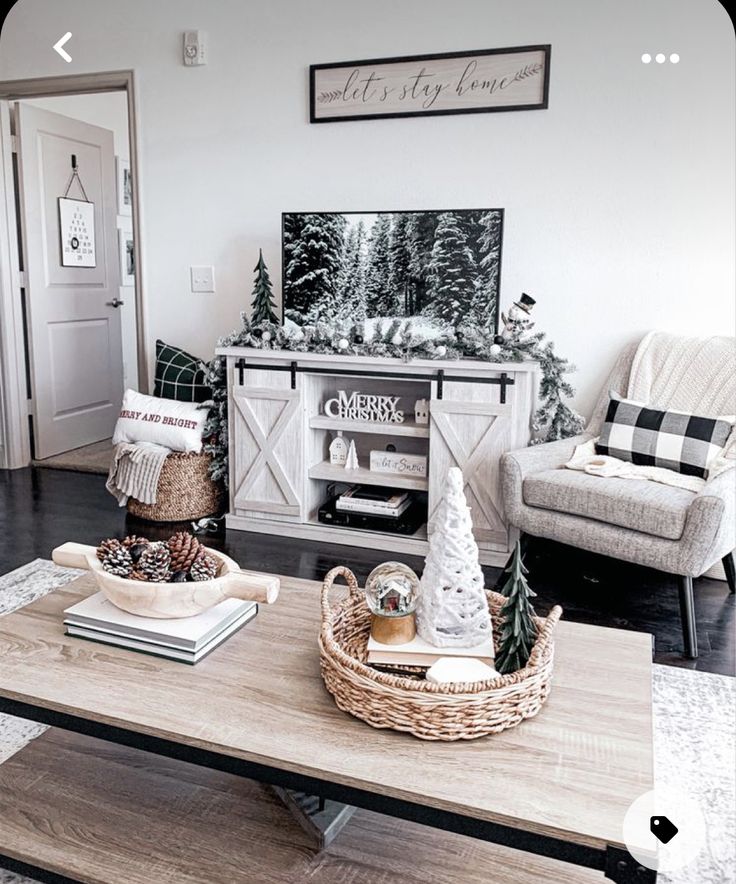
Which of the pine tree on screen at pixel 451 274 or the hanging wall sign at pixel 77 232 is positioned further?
→ the hanging wall sign at pixel 77 232

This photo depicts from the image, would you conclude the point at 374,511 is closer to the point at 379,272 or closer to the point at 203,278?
the point at 379,272

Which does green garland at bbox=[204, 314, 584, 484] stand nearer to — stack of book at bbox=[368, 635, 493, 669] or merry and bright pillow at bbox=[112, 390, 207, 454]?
merry and bright pillow at bbox=[112, 390, 207, 454]

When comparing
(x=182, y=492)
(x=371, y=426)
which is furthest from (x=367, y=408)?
(x=182, y=492)

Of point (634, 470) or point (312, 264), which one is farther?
point (312, 264)

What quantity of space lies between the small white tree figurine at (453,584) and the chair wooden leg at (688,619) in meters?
1.26

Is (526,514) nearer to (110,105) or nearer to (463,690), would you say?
(463,690)

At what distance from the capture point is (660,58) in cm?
322

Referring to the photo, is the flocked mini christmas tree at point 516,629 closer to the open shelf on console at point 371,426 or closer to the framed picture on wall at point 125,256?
the open shelf on console at point 371,426

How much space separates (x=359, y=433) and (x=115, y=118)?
3093 millimetres

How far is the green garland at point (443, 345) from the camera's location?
3.18 metres

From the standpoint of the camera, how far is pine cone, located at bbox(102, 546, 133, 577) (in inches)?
62.2

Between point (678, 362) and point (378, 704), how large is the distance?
7.71ft

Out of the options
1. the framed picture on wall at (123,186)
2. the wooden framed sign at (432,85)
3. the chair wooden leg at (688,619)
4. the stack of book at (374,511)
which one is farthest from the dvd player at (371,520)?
the framed picture on wall at (123,186)

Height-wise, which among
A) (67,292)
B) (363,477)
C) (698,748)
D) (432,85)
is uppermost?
(432,85)
